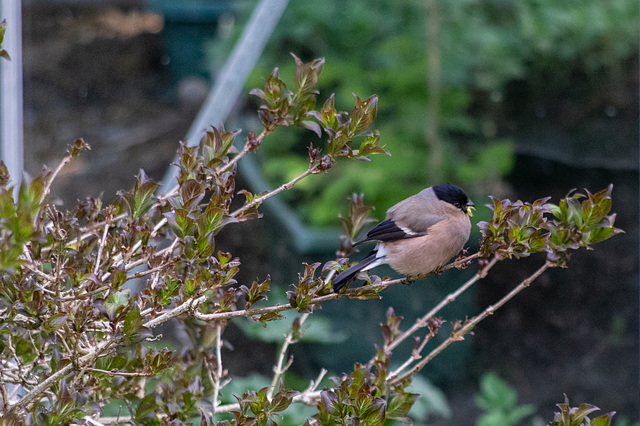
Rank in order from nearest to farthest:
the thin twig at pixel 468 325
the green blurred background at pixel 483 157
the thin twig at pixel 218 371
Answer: the thin twig at pixel 468 325 < the thin twig at pixel 218 371 < the green blurred background at pixel 483 157

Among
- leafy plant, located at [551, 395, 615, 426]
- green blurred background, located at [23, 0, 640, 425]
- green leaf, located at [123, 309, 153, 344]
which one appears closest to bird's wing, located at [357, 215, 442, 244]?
leafy plant, located at [551, 395, 615, 426]

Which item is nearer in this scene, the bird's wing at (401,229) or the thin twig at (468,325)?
the thin twig at (468,325)

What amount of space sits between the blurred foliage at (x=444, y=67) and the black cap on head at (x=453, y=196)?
131 centimetres

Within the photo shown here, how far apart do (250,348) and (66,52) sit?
222 cm

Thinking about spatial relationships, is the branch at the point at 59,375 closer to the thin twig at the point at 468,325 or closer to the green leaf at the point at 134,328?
the green leaf at the point at 134,328

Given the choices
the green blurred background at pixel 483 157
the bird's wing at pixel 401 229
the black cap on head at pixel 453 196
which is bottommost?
the green blurred background at pixel 483 157

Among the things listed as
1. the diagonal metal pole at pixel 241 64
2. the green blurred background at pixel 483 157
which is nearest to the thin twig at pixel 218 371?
the green blurred background at pixel 483 157

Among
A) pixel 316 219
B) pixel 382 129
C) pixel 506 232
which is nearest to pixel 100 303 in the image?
pixel 506 232

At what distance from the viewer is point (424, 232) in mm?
1280

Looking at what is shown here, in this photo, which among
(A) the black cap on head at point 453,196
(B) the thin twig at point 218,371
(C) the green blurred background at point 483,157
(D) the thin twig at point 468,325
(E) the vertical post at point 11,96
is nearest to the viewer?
(D) the thin twig at point 468,325

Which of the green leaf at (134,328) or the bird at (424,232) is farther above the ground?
the green leaf at (134,328)

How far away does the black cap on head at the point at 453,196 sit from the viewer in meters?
1.29

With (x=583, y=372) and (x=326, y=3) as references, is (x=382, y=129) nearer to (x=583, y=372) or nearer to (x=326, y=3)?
(x=326, y=3)

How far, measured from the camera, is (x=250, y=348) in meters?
3.00
